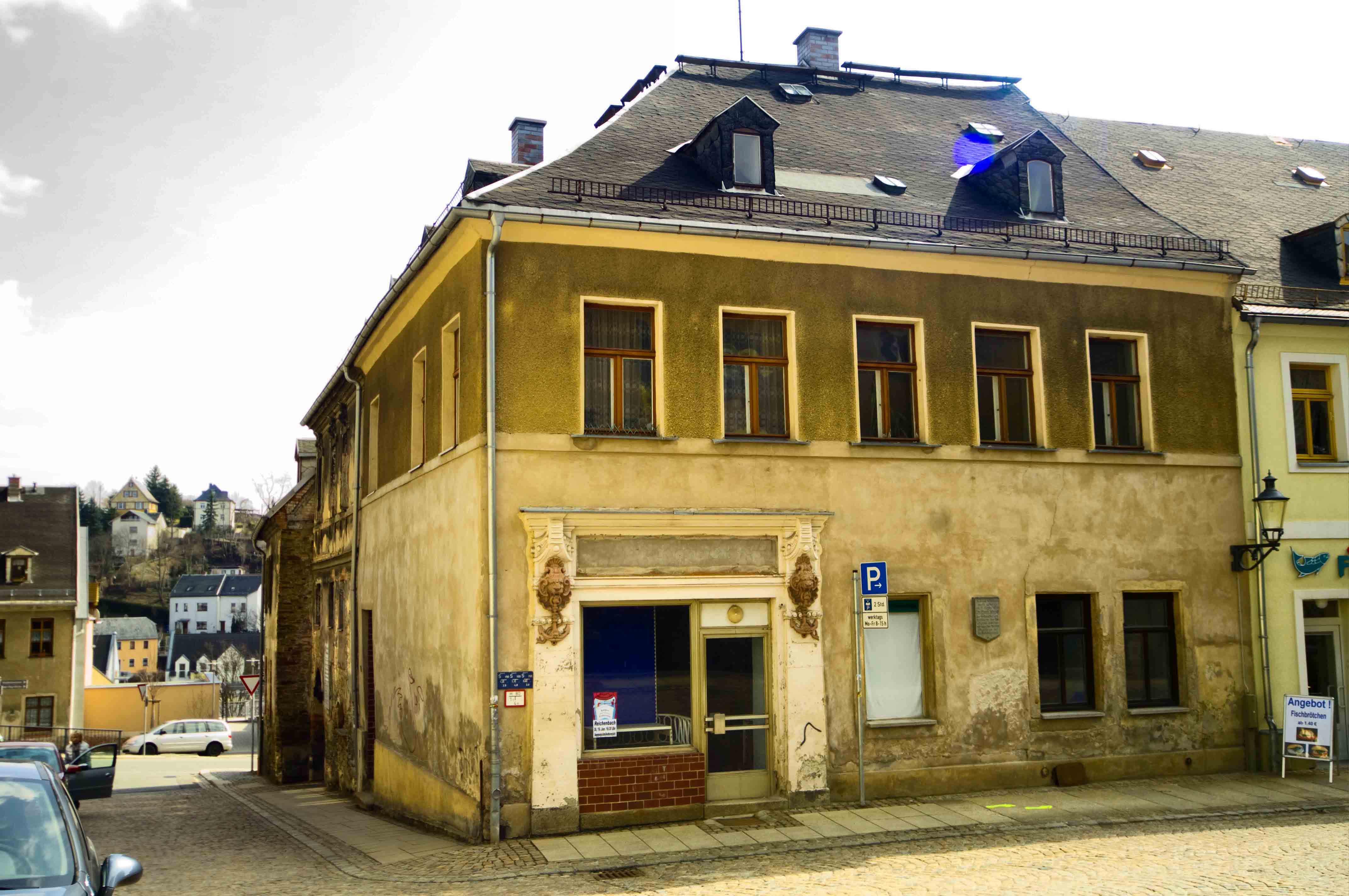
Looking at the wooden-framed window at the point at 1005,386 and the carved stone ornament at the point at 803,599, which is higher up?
the wooden-framed window at the point at 1005,386

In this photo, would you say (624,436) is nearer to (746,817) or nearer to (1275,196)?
(746,817)

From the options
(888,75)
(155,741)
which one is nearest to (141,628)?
(155,741)

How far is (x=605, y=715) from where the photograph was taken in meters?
13.4

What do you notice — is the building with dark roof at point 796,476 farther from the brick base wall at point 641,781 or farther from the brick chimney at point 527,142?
the brick chimney at point 527,142

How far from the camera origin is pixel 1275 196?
21188 mm

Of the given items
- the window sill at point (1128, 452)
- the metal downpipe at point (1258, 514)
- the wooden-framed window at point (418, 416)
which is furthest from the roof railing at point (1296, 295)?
the wooden-framed window at point (418, 416)

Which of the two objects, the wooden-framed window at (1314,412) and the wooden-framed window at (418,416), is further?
the wooden-framed window at (1314,412)

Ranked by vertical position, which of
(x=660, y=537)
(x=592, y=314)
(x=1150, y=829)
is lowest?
(x=1150, y=829)

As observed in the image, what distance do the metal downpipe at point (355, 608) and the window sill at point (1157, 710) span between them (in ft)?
42.5

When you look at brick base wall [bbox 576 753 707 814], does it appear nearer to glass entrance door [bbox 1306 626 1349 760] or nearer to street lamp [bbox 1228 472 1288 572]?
street lamp [bbox 1228 472 1288 572]

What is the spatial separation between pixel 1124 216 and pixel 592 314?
340 inches

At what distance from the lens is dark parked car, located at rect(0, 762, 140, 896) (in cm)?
645

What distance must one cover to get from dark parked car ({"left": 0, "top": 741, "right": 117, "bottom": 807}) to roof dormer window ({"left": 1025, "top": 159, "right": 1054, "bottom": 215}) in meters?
14.7

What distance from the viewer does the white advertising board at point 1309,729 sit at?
15.0 meters
